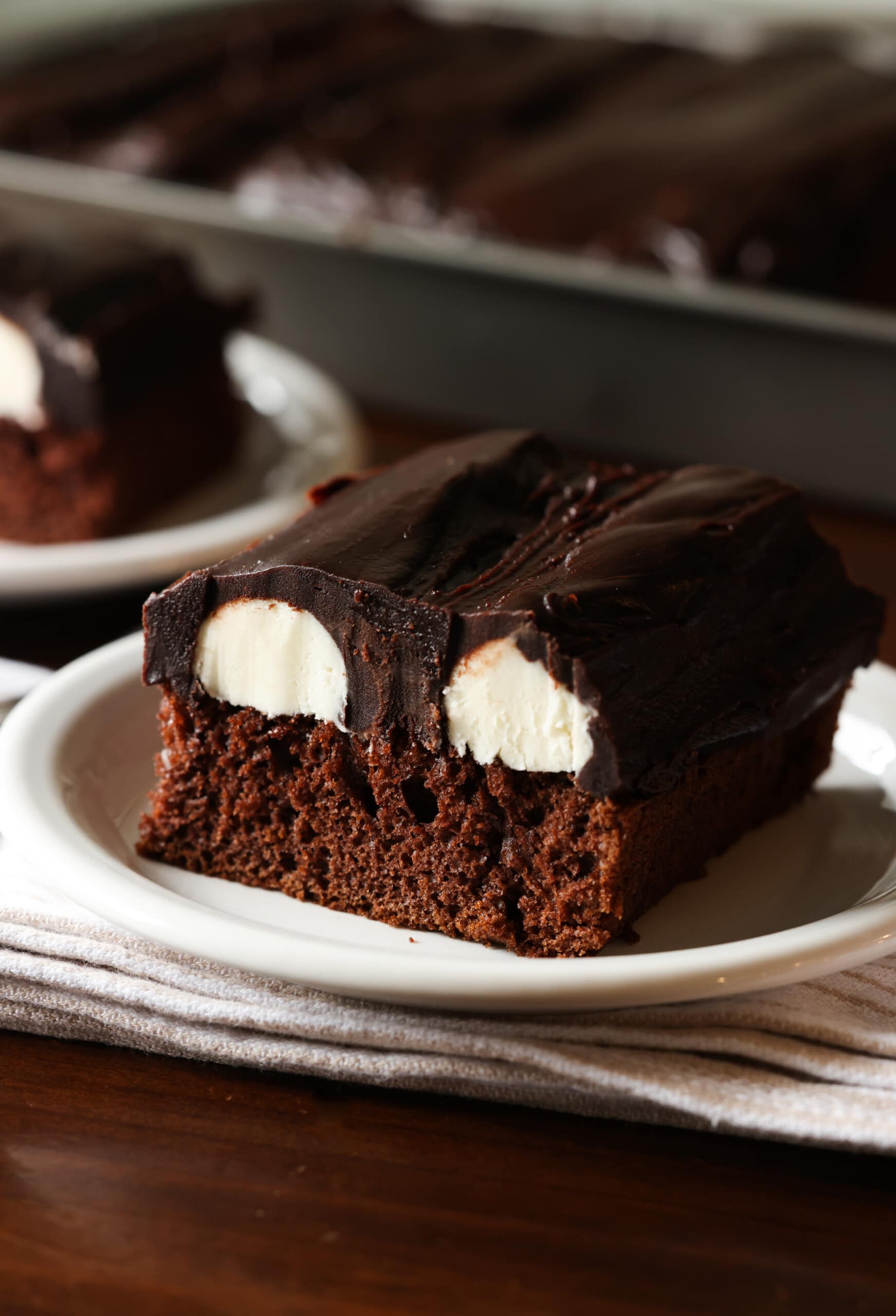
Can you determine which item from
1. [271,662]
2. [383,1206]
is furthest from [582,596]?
[383,1206]

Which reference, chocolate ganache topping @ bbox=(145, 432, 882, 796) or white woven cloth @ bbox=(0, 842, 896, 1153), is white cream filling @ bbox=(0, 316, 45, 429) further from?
white woven cloth @ bbox=(0, 842, 896, 1153)

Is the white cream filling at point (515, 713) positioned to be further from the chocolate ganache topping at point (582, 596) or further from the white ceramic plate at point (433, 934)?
the white ceramic plate at point (433, 934)

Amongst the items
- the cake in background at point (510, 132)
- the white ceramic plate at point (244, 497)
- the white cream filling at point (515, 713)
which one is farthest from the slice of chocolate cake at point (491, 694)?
the cake in background at point (510, 132)

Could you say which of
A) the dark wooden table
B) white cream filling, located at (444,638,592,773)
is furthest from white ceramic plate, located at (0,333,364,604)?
the dark wooden table

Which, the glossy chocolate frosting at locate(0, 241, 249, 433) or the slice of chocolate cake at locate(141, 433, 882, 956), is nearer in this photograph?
the slice of chocolate cake at locate(141, 433, 882, 956)

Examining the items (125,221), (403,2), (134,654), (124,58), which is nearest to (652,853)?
(134,654)

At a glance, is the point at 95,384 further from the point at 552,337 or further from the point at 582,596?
the point at 582,596
